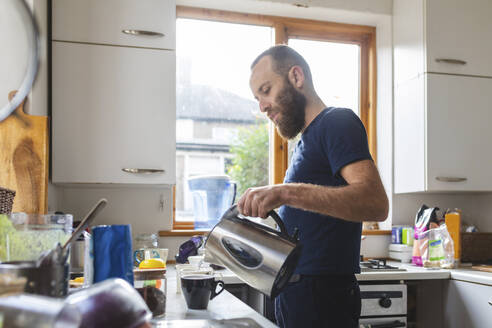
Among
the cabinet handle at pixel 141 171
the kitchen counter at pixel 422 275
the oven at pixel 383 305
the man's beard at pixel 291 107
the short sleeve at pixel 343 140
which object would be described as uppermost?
the man's beard at pixel 291 107

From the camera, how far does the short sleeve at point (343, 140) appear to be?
1.18m

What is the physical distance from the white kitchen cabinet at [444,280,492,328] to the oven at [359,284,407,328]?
9.1 inches

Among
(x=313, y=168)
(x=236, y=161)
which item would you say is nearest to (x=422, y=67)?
(x=236, y=161)

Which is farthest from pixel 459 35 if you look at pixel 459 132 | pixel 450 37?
pixel 459 132

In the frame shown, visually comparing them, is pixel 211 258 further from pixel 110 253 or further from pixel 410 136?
pixel 410 136

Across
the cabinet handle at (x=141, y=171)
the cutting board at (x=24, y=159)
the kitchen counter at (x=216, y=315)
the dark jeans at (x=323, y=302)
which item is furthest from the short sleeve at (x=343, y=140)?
the cabinet handle at (x=141, y=171)

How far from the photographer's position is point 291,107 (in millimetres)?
1488

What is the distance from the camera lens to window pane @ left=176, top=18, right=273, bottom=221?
2.65 metres

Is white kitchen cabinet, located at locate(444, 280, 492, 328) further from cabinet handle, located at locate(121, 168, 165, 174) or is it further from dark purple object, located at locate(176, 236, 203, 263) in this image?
cabinet handle, located at locate(121, 168, 165, 174)

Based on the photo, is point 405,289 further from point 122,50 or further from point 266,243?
point 122,50

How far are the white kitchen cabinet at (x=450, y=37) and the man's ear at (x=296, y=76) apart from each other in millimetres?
1224

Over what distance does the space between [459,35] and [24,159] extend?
2155mm

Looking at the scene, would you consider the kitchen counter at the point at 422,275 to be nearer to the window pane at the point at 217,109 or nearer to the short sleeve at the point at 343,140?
the window pane at the point at 217,109

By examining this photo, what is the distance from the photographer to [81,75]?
2.12m
